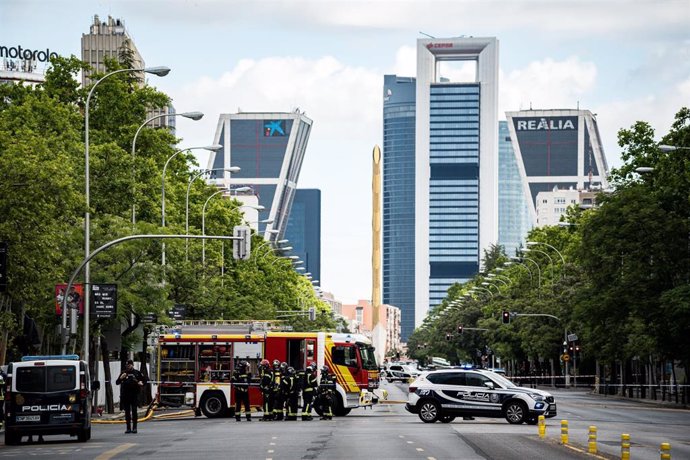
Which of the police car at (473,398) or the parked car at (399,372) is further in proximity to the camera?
the parked car at (399,372)

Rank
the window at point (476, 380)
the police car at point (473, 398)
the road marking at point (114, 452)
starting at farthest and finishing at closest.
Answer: the window at point (476, 380) < the police car at point (473, 398) < the road marking at point (114, 452)

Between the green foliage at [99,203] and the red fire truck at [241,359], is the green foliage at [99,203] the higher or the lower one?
the higher one

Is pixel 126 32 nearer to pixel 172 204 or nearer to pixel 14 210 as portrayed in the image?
pixel 172 204

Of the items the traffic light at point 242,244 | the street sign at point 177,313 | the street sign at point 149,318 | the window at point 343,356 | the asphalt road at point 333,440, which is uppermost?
the traffic light at point 242,244

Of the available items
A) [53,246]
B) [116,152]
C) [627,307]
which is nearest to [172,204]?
[116,152]

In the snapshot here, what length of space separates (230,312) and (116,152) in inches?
1105

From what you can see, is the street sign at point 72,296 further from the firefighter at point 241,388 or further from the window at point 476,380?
the window at point 476,380

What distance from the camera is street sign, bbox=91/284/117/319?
155ft

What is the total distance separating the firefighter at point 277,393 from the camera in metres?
43.8

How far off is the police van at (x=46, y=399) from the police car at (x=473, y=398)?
12494mm

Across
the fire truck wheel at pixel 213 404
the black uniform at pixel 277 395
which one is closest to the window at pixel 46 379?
the black uniform at pixel 277 395

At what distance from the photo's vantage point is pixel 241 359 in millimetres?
50469

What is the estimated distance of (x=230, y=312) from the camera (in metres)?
84.4

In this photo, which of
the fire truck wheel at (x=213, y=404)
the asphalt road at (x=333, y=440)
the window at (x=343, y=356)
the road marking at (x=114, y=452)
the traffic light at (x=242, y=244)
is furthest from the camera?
the window at (x=343, y=356)
